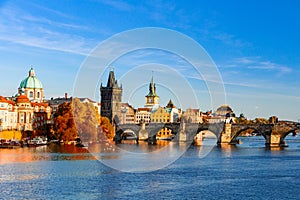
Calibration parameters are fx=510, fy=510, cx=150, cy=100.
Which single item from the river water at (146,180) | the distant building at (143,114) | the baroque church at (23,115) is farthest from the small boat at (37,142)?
the distant building at (143,114)

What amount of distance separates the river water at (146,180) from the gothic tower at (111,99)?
56.4 metres

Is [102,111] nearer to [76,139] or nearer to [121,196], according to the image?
[76,139]

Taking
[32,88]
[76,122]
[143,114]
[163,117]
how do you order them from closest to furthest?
[76,122], [32,88], [163,117], [143,114]

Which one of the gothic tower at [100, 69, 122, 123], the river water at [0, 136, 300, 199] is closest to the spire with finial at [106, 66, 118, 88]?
the gothic tower at [100, 69, 122, 123]

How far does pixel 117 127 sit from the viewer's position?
9225 centimetres

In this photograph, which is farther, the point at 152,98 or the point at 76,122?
the point at 152,98

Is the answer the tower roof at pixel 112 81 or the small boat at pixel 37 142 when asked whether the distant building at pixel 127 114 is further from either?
the small boat at pixel 37 142

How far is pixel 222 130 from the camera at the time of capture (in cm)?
7931

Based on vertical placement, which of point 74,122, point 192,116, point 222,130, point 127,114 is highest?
point 127,114

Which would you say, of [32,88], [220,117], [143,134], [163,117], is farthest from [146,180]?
[220,117]

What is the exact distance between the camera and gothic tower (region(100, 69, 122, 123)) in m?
100

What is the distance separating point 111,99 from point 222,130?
30892 millimetres

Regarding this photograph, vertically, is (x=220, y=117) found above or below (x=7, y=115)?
above

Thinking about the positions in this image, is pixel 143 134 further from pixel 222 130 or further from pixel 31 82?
pixel 31 82
